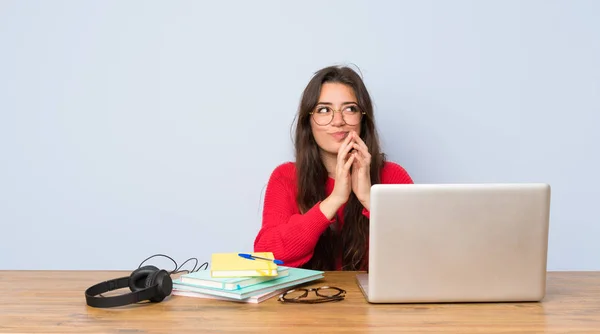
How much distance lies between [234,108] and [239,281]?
5.07ft

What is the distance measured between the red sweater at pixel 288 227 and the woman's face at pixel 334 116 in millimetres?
237

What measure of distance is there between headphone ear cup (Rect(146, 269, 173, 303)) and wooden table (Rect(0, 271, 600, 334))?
0.02 meters

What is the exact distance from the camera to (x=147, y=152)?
304 cm

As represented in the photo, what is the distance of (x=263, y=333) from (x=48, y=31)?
7.39 ft

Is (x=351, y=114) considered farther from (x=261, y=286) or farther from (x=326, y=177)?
(x=261, y=286)

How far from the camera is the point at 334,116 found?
242 centimetres

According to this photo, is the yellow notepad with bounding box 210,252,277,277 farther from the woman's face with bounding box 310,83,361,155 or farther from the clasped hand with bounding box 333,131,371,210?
the woman's face with bounding box 310,83,361,155

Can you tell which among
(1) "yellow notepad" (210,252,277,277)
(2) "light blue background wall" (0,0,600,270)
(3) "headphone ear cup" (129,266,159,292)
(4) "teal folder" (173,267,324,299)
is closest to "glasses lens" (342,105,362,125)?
(2) "light blue background wall" (0,0,600,270)

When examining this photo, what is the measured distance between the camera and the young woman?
7.79 feet

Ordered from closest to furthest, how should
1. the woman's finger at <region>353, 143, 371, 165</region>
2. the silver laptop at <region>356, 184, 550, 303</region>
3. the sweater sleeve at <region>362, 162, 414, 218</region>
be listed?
the silver laptop at <region>356, 184, 550, 303</region>
the woman's finger at <region>353, 143, 371, 165</region>
the sweater sleeve at <region>362, 162, 414, 218</region>

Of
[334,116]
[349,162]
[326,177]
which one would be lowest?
[326,177]

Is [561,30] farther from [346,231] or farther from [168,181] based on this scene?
[168,181]

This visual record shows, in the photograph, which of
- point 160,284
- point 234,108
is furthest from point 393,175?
point 160,284

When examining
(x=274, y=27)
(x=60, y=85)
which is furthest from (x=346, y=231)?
(x=60, y=85)
